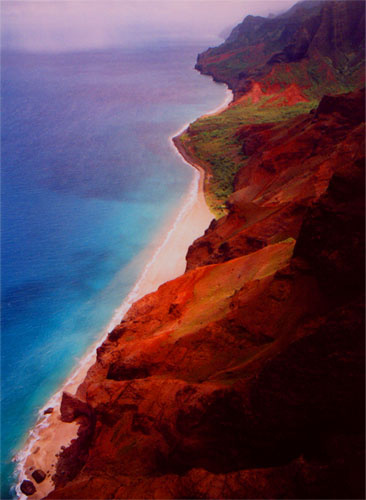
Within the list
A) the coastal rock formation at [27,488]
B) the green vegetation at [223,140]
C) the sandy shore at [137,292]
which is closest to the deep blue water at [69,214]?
the sandy shore at [137,292]

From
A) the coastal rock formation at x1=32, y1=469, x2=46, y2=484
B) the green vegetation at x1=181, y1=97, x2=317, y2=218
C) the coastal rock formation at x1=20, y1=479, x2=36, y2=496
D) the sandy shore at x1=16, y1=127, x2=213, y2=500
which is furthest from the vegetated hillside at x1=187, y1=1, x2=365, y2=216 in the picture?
the coastal rock formation at x1=20, y1=479, x2=36, y2=496

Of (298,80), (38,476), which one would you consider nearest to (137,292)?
(38,476)

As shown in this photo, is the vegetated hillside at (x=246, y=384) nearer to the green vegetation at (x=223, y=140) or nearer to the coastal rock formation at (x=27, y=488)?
the coastal rock formation at (x=27, y=488)

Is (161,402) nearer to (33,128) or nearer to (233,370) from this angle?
(233,370)

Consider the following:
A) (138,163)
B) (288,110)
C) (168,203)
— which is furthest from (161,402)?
(288,110)

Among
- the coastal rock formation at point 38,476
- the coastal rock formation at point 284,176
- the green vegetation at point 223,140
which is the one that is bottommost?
the coastal rock formation at point 38,476

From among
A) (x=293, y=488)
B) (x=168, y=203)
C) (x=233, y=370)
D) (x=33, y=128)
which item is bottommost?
(x=293, y=488)

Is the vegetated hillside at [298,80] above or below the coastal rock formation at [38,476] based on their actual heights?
above
